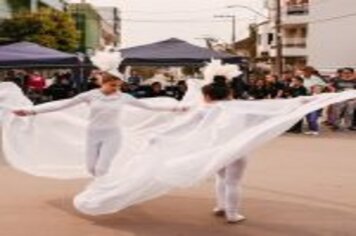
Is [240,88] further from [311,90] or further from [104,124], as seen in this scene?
[104,124]

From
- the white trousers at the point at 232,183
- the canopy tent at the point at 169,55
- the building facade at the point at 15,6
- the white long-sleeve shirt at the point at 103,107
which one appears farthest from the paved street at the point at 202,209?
the building facade at the point at 15,6

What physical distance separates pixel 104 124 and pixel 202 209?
4.55 ft

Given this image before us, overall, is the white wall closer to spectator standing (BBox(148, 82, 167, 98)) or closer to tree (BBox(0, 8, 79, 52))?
tree (BBox(0, 8, 79, 52))

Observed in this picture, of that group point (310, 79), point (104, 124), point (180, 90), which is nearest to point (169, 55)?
point (180, 90)

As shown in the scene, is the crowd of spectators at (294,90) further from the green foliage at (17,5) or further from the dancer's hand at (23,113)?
the green foliage at (17,5)

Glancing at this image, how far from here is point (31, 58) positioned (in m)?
20.2

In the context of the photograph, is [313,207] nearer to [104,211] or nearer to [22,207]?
[104,211]

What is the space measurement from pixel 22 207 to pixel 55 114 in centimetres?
133

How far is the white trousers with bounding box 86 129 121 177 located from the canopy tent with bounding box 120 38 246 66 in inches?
465

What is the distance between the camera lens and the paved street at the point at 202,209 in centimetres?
816

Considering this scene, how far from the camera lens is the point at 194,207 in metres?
9.33

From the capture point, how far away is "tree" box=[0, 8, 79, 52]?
51594 millimetres

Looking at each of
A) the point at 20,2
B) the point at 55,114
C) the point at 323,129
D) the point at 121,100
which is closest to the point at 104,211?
the point at 121,100

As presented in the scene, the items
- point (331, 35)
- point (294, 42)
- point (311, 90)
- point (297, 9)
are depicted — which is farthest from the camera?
point (294, 42)
